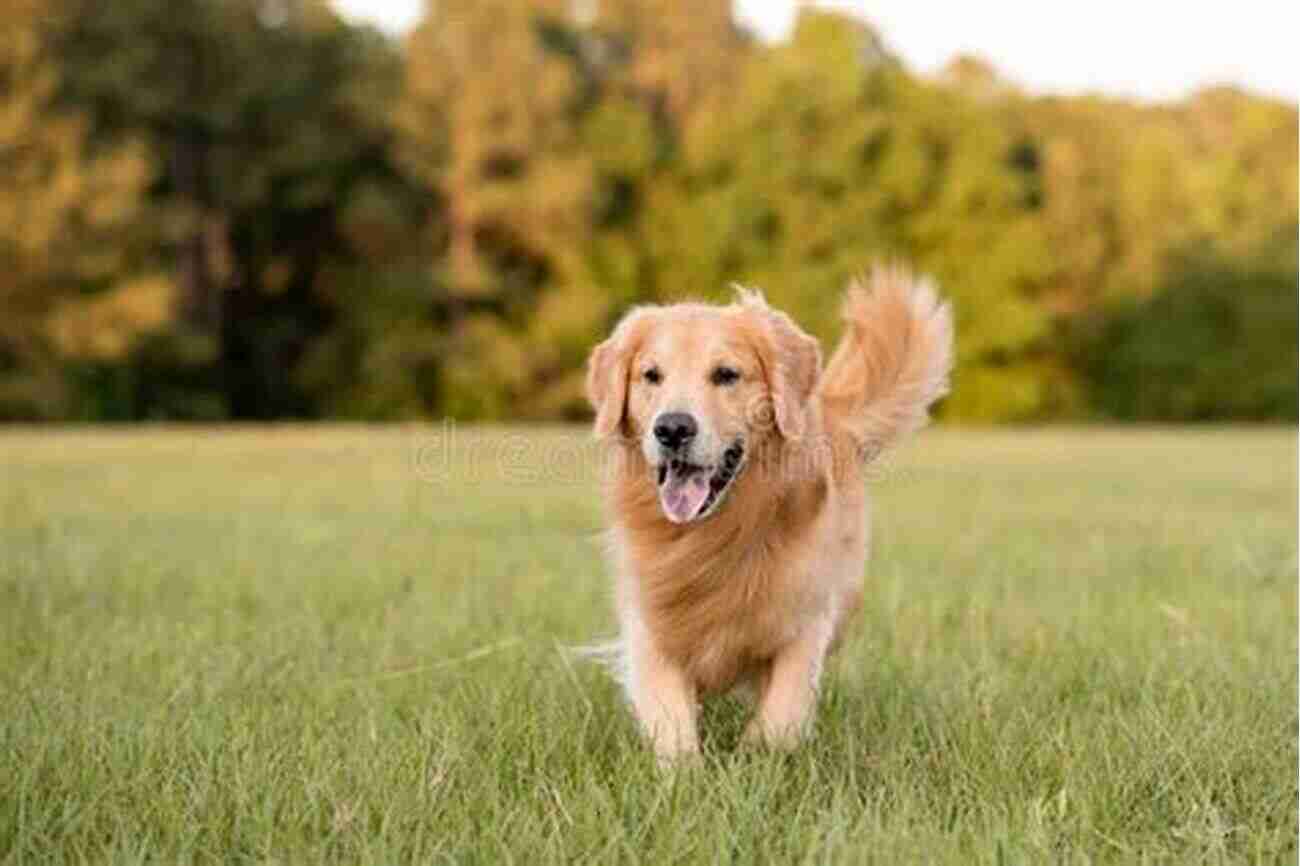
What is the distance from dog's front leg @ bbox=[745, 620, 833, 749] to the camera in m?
3.35

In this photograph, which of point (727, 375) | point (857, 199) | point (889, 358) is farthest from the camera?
point (857, 199)

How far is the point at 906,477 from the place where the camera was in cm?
1370

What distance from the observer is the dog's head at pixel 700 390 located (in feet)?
11.6

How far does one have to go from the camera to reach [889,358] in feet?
15.8

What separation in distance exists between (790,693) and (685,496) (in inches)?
19.8

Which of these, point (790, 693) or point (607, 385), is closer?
point (790, 693)

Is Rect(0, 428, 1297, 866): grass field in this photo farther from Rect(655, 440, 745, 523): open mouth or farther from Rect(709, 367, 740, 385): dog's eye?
Rect(709, 367, 740, 385): dog's eye

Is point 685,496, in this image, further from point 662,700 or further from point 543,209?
point 543,209

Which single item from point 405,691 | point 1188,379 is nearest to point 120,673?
point 405,691

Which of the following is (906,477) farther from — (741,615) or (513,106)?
(513,106)

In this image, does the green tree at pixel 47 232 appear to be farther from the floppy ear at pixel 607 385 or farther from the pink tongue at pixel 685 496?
the pink tongue at pixel 685 496

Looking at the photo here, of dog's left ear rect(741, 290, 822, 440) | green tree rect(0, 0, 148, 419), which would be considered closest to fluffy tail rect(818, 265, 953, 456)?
dog's left ear rect(741, 290, 822, 440)
